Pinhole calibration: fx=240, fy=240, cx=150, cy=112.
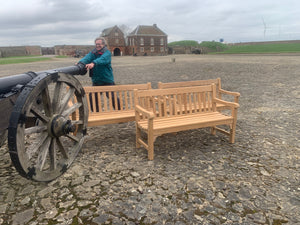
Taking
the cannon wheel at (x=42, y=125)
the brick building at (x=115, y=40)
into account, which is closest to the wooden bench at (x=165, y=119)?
the cannon wheel at (x=42, y=125)

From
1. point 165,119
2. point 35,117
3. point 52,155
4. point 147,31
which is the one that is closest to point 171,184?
point 165,119

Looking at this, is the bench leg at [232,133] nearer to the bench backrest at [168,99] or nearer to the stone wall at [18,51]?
the bench backrest at [168,99]

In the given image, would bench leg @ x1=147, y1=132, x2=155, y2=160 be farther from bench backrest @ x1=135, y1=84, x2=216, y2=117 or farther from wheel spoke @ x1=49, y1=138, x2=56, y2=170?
wheel spoke @ x1=49, y1=138, x2=56, y2=170

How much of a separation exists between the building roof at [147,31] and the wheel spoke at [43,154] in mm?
55255

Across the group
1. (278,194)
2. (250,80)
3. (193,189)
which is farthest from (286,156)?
(250,80)

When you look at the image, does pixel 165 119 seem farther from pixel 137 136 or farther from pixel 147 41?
pixel 147 41

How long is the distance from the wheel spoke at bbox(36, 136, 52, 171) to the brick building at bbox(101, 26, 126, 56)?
184 feet

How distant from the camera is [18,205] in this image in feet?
9.53

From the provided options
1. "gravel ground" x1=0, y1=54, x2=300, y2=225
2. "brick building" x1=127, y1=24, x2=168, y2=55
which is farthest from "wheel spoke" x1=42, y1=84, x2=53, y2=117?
"brick building" x1=127, y1=24, x2=168, y2=55

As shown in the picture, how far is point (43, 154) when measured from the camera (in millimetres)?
3045

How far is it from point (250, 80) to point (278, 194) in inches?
421

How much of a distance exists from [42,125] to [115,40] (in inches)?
2280

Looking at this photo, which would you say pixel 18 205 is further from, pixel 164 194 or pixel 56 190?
pixel 164 194

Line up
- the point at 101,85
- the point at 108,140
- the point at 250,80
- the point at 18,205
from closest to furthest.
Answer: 1. the point at 18,205
2. the point at 108,140
3. the point at 101,85
4. the point at 250,80
